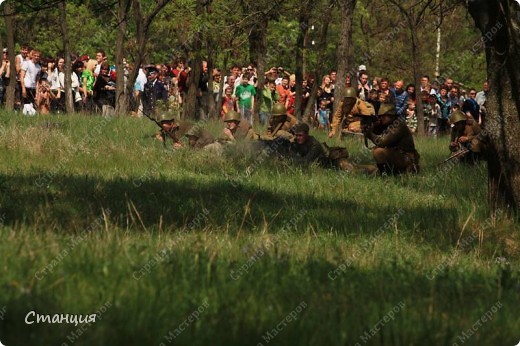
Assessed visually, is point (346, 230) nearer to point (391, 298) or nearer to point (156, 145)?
point (391, 298)

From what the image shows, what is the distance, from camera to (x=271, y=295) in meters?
6.30

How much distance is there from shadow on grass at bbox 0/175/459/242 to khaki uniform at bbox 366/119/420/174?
16.1 ft

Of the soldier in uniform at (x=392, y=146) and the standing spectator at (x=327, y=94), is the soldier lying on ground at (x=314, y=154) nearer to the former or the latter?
the soldier in uniform at (x=392, y=146)

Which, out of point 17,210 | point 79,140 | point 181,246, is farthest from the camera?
point 79,140

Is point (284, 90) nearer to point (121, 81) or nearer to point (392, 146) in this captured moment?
point (121, 81)

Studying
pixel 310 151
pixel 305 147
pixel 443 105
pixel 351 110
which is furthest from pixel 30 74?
pixel 443 105

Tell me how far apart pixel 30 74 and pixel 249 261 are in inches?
838

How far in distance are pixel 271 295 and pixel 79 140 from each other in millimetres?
13513

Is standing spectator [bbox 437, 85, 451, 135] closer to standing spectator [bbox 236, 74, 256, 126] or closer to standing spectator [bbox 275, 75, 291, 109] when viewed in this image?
standing spectator [bbox 275, 75, 291, 109]

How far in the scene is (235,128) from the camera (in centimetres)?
2114

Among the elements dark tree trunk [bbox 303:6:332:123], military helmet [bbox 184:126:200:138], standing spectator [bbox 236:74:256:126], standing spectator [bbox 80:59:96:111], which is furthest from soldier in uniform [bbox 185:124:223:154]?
dark tree trunk [bbox 303:6:332:123]

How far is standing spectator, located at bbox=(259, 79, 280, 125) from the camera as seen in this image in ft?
98.1

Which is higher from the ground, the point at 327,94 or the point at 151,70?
the point at 151,70

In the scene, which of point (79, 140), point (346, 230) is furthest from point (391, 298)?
point (79, 140)
